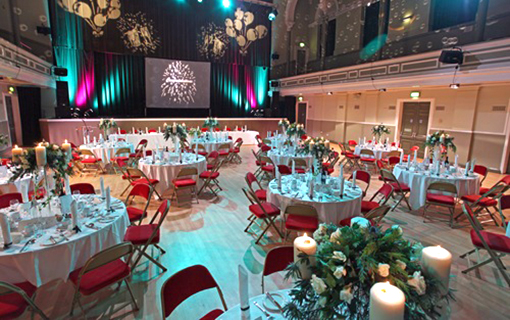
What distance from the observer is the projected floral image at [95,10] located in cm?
1200

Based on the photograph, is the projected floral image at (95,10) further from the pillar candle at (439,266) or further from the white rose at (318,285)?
the pillar candle at (439,266)

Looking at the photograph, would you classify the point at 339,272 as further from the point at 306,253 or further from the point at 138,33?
the point at 138,33

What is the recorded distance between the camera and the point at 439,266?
4.50 ft

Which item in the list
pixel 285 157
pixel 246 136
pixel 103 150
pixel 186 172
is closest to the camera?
pixel 186 172

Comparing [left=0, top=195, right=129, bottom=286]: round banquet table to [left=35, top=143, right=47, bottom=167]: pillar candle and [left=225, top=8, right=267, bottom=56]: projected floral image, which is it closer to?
[left=35, top=143, right=47, bottom=167]: pillar candle

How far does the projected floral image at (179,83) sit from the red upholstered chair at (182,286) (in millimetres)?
14382

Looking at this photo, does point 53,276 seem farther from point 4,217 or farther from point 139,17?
point 139,17

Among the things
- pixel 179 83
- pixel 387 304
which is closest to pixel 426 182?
pixel 387 304

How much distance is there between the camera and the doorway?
439 inches

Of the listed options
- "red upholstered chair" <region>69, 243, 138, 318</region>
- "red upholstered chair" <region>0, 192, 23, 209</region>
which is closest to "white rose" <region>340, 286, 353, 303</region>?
"red upholstered chair" <region>69, 243, 138, 318</region>

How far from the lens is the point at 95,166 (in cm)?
916

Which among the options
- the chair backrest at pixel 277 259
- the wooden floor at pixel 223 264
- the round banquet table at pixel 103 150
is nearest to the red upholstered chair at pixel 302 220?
the wooden floor at pixel 223 264

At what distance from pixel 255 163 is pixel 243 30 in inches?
362

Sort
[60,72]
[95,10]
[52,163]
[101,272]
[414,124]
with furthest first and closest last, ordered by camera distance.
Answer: [95,10]
[60,72]
[414,124]
[52,163]
[101,272]
